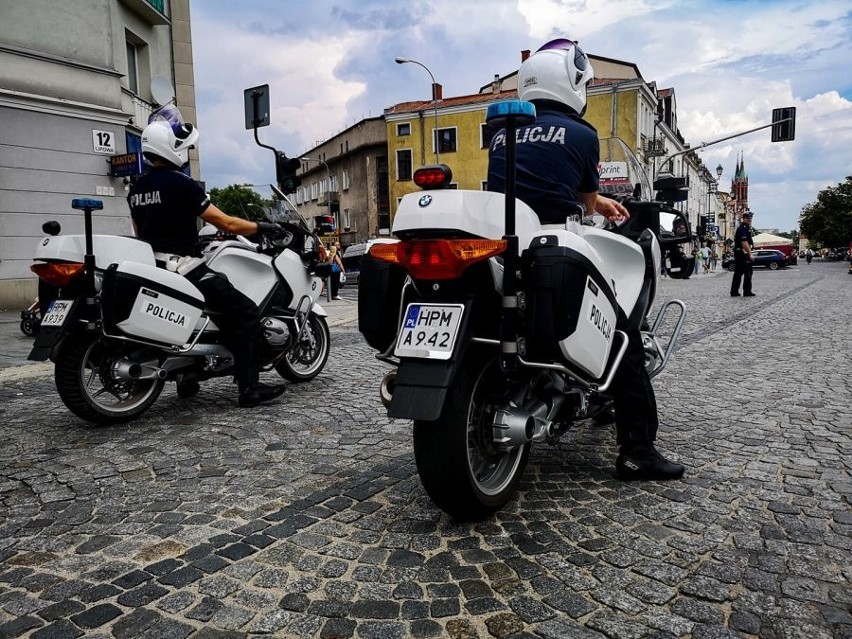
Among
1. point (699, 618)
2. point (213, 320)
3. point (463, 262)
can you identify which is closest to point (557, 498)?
point (699, 618)

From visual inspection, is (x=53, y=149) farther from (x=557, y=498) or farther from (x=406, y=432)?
(x=557, y=498)

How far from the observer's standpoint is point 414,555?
254 centimetres

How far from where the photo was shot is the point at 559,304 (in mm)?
2605

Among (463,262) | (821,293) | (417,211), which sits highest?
(417,211)

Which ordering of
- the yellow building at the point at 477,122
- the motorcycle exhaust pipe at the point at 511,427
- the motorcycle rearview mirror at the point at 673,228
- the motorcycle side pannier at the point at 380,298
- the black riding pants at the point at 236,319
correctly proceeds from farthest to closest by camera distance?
the yellow building at the point at 477,122, the black riding pants at the point at 236,319, the motorcycle rearview mirror at the point at 673,228, the motorcycle side pannier at the point at 380,298, the motorcycle exhaust pipe at the point at 511,427

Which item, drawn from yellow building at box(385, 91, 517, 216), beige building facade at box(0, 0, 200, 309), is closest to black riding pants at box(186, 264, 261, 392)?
beige building facade at box(0, 0, 200, 309)

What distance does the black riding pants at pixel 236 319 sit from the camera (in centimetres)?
479

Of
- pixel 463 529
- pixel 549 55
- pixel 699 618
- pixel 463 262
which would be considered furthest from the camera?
pixel 549 55

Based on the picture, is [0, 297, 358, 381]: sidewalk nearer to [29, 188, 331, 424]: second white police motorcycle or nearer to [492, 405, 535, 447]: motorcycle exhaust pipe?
[29, 188, 331, 424]: second white police motorcycle

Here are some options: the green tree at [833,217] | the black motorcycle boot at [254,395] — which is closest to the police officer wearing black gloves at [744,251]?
the black motorcycle boot at [254,395]

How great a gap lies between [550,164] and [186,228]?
2.80 meters

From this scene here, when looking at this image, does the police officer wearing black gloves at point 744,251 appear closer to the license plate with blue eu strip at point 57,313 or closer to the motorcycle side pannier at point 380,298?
the motorcycle side pannier at point 380,298

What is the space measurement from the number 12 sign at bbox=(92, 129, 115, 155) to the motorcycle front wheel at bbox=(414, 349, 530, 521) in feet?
47.2

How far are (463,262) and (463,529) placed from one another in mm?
1092
